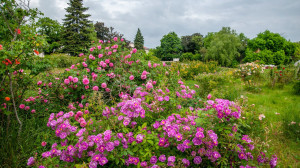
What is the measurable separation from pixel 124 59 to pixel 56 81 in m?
1.61

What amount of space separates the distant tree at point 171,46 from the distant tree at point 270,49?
65.0ft

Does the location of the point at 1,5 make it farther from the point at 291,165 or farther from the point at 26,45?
the point at 291,165

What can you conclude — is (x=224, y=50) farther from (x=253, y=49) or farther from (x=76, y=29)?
Result: (x=76, y=29)

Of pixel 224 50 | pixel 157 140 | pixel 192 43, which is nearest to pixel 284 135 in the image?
pixel 157 140

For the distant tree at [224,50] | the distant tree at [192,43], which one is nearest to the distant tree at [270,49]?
the distant tree at [224,50]

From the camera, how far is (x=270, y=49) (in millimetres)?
33625

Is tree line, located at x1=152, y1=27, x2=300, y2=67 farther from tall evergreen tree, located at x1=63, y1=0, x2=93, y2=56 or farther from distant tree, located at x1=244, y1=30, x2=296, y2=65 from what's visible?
tall evergreen tree, located at x1=63, y1=0, x2=93, y2=56

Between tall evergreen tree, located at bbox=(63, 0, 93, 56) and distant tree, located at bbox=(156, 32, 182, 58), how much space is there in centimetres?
2464

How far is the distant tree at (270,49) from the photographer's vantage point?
31703 millimetres

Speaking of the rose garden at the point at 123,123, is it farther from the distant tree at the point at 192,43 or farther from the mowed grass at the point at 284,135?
the distant tree at the point at 192,43

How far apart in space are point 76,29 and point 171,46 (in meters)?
27.5

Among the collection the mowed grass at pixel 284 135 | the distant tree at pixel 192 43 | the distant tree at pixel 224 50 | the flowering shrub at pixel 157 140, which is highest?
the distant tree at pixel 192 43

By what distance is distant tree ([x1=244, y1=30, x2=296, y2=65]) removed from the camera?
31.7m

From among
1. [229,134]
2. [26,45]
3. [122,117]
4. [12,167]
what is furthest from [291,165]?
[26,45]
